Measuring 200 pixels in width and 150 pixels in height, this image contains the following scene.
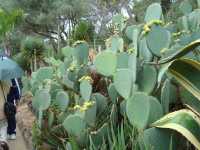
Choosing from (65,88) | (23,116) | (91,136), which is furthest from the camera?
(23,116)

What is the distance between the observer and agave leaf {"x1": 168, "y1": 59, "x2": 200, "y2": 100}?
428 cm

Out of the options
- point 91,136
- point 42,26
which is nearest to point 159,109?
point 91,136

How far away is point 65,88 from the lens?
7.14 m

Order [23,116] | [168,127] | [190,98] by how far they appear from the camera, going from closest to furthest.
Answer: [168,127]
[190,98]
[23,116]

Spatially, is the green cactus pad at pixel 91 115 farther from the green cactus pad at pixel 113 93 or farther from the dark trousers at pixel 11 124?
the dark trousers at pixel 11 124

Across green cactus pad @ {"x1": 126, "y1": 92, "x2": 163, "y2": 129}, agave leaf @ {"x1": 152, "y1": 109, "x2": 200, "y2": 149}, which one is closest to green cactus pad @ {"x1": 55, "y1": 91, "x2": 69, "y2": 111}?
green cactus pad @ {"x1": 126, "y1": 92, "x2": 163, "y2": 129}

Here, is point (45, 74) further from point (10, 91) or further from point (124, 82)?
point (124, 82)

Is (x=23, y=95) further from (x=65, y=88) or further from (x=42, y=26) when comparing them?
(x=42, y=26)

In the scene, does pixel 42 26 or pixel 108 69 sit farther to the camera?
pixel 42 26

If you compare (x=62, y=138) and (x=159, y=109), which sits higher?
(x=159, y=109)

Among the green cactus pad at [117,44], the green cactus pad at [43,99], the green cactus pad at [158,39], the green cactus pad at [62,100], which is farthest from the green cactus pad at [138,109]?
the green cactus pad at [43,99]

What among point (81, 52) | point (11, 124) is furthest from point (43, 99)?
point (11, 124)

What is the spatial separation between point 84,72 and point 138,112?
2.10 m

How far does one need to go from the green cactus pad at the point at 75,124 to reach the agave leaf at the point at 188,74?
4.16ft
